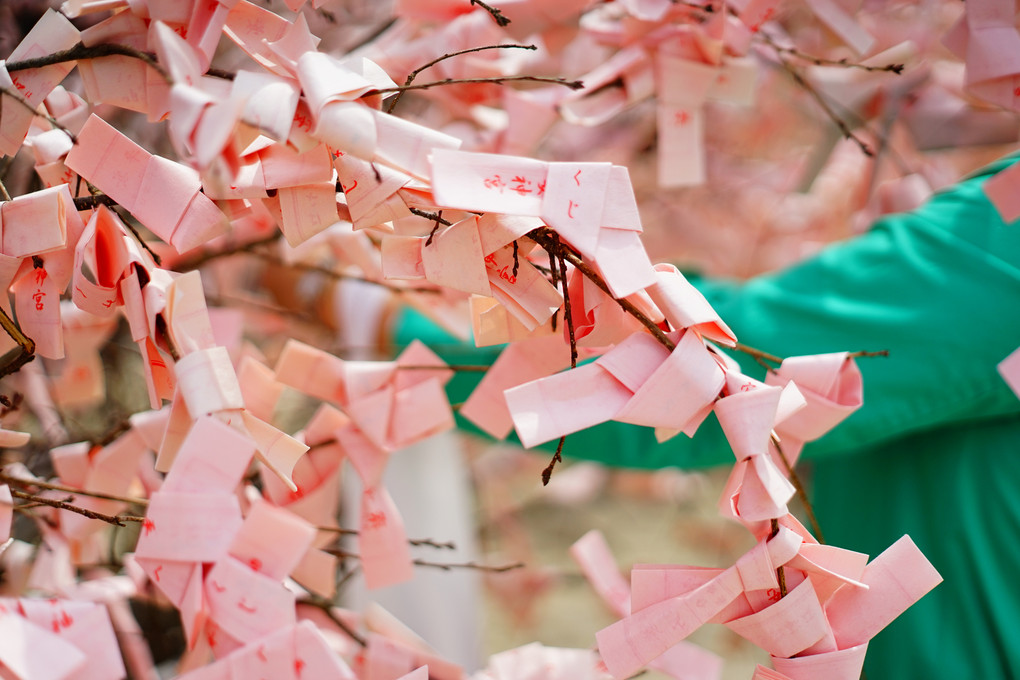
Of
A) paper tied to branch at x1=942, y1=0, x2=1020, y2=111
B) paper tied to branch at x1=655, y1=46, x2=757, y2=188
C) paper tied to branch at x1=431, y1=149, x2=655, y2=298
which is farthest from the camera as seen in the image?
paper tied to branch at x1=655, y1=46, x2=757, y2=188

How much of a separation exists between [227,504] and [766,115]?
1.17 m

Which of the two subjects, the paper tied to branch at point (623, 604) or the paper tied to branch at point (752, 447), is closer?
the paper tied to branch at point (752, 447)

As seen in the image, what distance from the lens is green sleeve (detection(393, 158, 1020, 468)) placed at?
0.53 meters

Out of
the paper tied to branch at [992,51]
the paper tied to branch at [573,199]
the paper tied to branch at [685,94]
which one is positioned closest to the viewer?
the paper tied to branch at [573,199]

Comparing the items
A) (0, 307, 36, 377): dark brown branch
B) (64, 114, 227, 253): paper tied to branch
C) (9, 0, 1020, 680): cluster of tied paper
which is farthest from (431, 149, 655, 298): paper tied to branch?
(0, 307, 36, 377): dark brown branch

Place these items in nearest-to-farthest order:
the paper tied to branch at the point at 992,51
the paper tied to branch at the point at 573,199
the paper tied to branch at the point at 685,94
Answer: the paper tied to branch at the point at 573,199 → the paper tied to branch at the point at 992,51 → the paper tied to branch at the point at 685,94

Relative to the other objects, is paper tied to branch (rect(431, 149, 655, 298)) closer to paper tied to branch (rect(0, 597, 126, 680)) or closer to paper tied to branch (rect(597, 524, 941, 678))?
Answer: paper tied to branch (rect(597, 524, 941, 678))

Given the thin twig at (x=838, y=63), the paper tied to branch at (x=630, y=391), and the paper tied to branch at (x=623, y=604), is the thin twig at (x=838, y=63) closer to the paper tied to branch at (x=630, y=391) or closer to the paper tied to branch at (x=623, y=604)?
the paper tied to branch at (x=630, y=391)

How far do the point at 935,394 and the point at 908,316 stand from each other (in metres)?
0.06

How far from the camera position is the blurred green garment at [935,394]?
1.75 ft

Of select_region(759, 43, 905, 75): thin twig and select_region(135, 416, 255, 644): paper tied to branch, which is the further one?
select_region(759, 43, 905, 75): thin twig

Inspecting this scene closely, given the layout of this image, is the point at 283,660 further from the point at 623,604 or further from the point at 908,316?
the point at 908,316

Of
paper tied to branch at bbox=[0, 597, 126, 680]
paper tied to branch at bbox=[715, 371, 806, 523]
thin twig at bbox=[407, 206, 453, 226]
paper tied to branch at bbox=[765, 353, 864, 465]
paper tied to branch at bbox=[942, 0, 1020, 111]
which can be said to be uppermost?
paper tied to branch at bbox=[942, 0, 1020, 111]

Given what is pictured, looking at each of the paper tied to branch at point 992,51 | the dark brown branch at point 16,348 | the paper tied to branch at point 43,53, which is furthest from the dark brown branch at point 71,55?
the paper tied to branch at point 992,51
